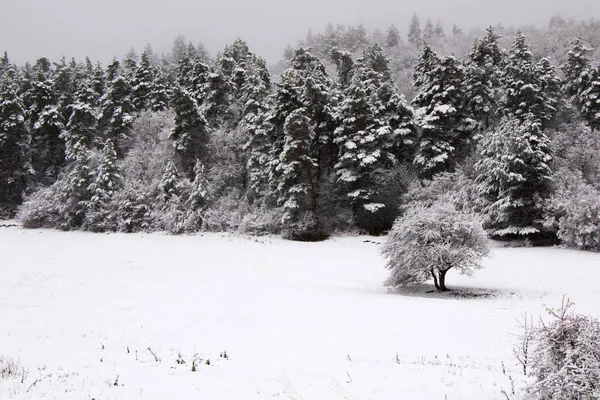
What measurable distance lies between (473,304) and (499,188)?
2079 centimetres

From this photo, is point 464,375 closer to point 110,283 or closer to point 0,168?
point 110,283

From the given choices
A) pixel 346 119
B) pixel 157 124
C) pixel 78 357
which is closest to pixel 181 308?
pixel 78 357

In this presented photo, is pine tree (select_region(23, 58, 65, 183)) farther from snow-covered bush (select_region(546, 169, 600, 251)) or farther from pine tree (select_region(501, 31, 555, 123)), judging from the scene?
snow-covered bush (select_region(546, 169, 600, 251))

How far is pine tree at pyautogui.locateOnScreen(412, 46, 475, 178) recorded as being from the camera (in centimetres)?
3822

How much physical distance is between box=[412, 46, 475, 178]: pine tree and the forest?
6.0 inches

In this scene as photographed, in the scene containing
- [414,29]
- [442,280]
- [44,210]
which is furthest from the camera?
[414,29]

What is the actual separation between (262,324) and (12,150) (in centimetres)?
5071

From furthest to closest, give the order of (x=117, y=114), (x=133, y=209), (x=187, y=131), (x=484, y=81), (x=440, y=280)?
(x=117, y=114) → (x=187, y=131) → (x=133, y=209) → (x=484, y=81) → (x=440, y=280)

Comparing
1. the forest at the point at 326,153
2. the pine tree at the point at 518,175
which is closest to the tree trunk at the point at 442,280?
the forest at the point at 326,153

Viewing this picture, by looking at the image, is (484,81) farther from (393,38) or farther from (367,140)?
(393,38)

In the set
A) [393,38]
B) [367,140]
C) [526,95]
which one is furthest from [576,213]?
[393,38]

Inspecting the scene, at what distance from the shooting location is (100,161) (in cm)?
4512

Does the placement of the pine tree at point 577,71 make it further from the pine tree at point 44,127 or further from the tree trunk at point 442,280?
the pine tree at point 44,127

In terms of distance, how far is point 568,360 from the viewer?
227 inches
